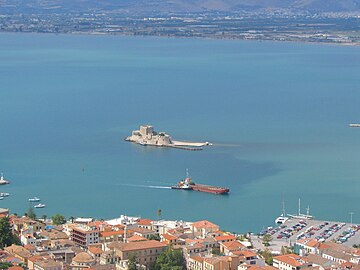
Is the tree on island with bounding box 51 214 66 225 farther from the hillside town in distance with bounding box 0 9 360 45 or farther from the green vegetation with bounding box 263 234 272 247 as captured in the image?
the hillside town in distance with bounding box 0 9 360 45

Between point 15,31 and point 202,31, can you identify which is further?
point 15,31

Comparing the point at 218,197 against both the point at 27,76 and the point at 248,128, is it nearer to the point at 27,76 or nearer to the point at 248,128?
the point at 248,128

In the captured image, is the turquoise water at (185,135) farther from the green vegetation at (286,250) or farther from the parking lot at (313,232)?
Answer: the green vegetation at (286,250)

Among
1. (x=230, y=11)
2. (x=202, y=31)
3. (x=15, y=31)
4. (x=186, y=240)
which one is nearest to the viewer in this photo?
(x=186, y=240)

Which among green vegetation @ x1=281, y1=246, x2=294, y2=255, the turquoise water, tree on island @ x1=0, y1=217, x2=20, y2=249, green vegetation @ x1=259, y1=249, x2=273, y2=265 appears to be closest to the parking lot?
green vegetation @ x1=281, y1=246, x2=294, y2=255

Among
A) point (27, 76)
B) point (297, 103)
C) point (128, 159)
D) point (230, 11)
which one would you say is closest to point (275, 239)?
point (128, 159)

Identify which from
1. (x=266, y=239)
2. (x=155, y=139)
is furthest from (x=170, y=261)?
(x=155, y=139)
